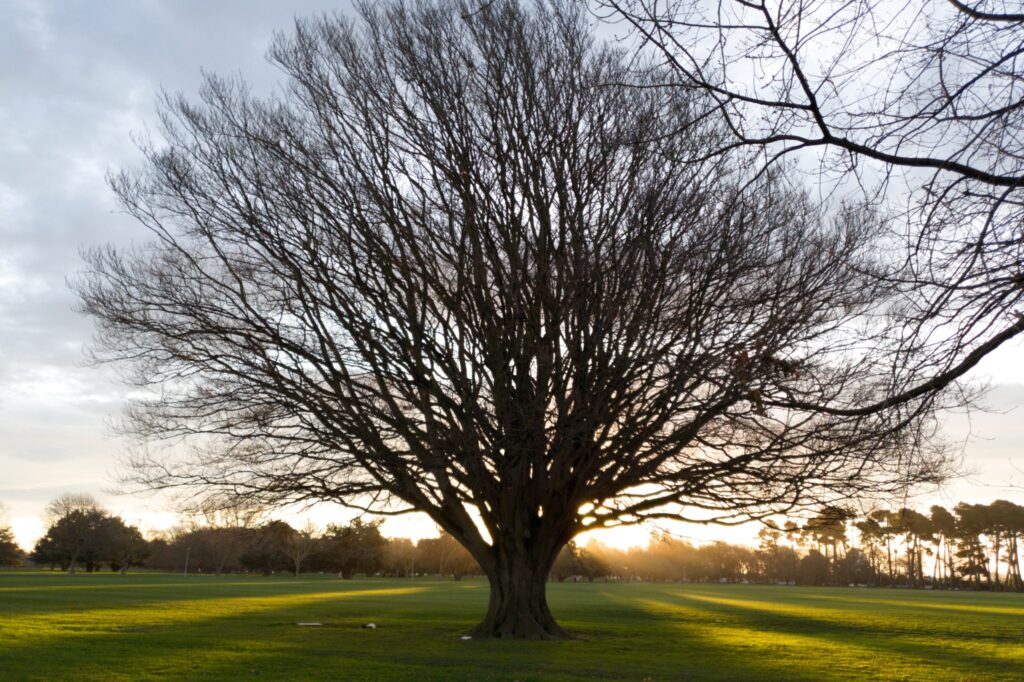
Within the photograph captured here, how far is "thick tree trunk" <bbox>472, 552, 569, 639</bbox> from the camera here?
1770cm

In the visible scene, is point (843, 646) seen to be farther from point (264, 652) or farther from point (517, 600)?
point (264, 652)

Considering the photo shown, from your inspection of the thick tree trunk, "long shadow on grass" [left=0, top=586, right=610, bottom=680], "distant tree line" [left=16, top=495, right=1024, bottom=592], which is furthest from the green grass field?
"distant tree line" [left=16, top=495, right=1024, bottom=592]

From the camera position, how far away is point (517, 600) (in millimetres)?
17781

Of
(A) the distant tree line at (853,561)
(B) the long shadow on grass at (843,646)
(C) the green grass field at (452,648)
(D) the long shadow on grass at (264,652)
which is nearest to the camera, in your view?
(D) the long shadow on grass at (264,652)

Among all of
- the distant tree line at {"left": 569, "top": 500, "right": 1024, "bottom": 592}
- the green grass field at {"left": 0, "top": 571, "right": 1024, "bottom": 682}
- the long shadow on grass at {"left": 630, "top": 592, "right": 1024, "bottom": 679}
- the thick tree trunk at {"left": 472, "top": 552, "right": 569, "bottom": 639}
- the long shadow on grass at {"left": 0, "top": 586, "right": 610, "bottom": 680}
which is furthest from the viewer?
the distant tree line at {"left": 569, "top": 500, "right": 1024, "bottom": 592}

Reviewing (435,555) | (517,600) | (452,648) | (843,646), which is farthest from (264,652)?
(435,555)

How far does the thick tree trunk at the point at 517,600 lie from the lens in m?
17.7

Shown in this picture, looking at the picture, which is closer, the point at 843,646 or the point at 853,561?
the point at 843,646

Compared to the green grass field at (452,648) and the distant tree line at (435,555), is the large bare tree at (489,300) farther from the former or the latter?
the distant tree line at (435,555)

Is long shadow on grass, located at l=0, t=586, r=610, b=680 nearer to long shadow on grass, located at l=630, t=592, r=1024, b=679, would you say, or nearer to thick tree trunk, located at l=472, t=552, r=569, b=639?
thick tree trunk, located at l=472, t=552, r=569, b=639

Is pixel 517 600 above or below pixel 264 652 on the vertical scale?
above

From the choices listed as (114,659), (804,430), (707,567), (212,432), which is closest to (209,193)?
(212,432)

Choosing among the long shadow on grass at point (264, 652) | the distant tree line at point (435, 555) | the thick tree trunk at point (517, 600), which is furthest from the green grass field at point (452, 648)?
the distant tree line at point (435, 555)

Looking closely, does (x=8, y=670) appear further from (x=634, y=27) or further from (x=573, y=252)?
(x=634, y=27)
